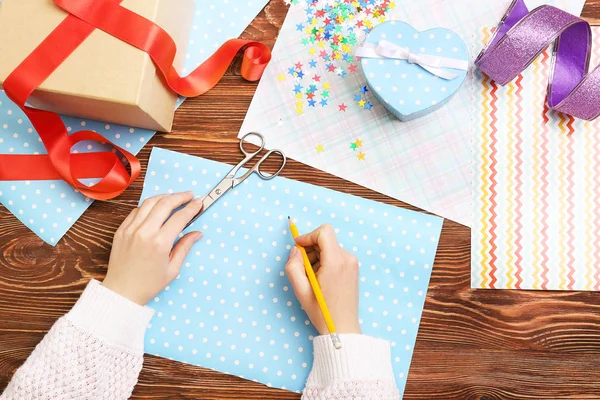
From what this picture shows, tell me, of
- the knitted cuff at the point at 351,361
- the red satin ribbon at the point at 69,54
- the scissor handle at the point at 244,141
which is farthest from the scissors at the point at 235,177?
the knitted cuff at the point at 351,361

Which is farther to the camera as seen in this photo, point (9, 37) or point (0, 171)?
point (0, 171)

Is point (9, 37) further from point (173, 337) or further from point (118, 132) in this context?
point (173, 337)

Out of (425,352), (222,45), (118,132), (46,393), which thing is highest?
(222,45)

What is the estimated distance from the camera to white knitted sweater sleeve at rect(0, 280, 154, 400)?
0.70 metres

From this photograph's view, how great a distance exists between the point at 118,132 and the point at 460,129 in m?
0.51

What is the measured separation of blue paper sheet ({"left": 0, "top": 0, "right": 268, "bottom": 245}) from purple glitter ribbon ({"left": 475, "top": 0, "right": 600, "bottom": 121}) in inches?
14.1

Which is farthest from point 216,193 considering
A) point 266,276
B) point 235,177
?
point 266,276

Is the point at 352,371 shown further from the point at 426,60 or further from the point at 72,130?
the point at 72,130

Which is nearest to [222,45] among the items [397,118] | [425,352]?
[397,118]

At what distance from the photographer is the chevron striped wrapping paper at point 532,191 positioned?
0.79 meters

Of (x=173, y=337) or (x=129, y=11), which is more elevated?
(x=129, y=11)

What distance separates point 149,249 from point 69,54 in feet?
0.90

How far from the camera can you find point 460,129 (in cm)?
80

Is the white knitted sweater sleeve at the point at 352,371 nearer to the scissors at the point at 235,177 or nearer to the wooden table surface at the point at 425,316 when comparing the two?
the wooden table surface at the point at 425,316
